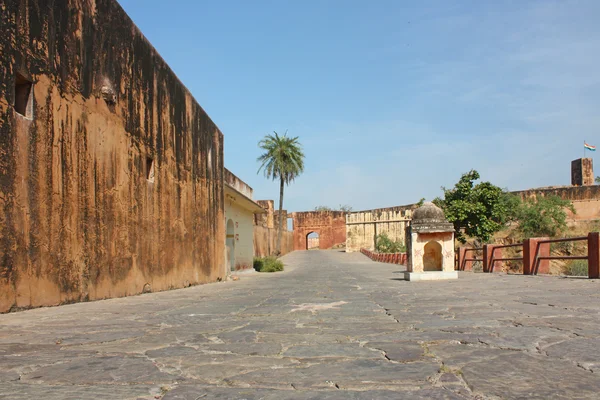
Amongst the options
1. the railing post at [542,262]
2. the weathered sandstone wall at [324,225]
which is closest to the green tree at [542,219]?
the railing post at [542,262]

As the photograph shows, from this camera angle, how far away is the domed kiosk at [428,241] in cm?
1203

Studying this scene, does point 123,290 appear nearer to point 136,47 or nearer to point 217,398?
point 136,47

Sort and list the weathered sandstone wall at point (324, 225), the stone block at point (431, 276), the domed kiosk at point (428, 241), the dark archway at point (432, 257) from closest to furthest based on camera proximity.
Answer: the stone block at point (431, 276), the domed kiosk at point (428, 241), the dark archway at point (432, 257), the weathered sandstone wall at point (324, 225)

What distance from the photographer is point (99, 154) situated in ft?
23.5

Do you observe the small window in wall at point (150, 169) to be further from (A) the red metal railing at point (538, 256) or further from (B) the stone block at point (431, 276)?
(A) the red metal railing at point (538, 256)

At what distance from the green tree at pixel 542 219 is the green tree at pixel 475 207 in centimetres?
379

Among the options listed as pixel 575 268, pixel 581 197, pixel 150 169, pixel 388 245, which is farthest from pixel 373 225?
pixel 150 169

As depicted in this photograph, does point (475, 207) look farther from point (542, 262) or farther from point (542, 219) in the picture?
point (542, 262)

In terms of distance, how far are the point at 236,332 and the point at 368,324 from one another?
3.81 ft

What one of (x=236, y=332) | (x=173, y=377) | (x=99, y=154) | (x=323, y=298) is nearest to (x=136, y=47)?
(x=99, y=154)

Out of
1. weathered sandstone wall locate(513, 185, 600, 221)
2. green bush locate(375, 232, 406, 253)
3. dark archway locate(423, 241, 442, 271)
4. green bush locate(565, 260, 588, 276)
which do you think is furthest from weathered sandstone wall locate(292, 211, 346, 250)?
dark archway locate(423, 241, 442, 271)

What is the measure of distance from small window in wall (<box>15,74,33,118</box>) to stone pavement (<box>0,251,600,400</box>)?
214 cm

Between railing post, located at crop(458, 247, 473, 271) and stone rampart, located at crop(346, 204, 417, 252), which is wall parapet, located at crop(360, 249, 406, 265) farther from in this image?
stone rampart, located at crop(346, 204, 417, 252)

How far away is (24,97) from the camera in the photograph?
5684 mm
